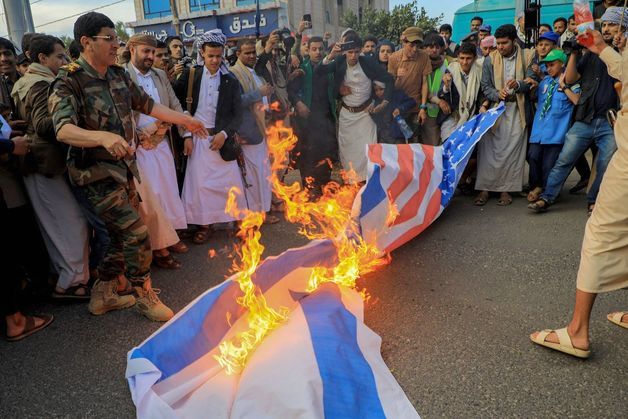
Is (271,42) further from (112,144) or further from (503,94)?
(112,144)

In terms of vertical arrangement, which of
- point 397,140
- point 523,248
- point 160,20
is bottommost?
point 523,248

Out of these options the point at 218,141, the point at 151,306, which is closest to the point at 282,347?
Answer: the point at 151,306

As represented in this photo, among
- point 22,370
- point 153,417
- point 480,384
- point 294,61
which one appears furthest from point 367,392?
point 294,61

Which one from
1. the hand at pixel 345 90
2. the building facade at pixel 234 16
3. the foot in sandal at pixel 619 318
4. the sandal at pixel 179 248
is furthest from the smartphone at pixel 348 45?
the building facade at pixel 234 16

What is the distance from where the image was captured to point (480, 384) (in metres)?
2.39

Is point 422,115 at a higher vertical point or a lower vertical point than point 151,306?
higher

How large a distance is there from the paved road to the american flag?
28 centimetres

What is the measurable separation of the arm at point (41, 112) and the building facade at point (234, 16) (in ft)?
81.8

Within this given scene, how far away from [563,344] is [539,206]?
2.90m

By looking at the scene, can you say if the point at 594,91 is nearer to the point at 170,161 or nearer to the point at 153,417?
the point at 170,161

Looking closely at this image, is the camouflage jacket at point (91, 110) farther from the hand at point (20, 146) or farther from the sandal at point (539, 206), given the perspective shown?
the sandal at point (539, 206)

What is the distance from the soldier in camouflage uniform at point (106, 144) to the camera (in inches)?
111

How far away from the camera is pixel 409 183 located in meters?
4.47

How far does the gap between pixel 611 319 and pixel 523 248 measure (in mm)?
1396
